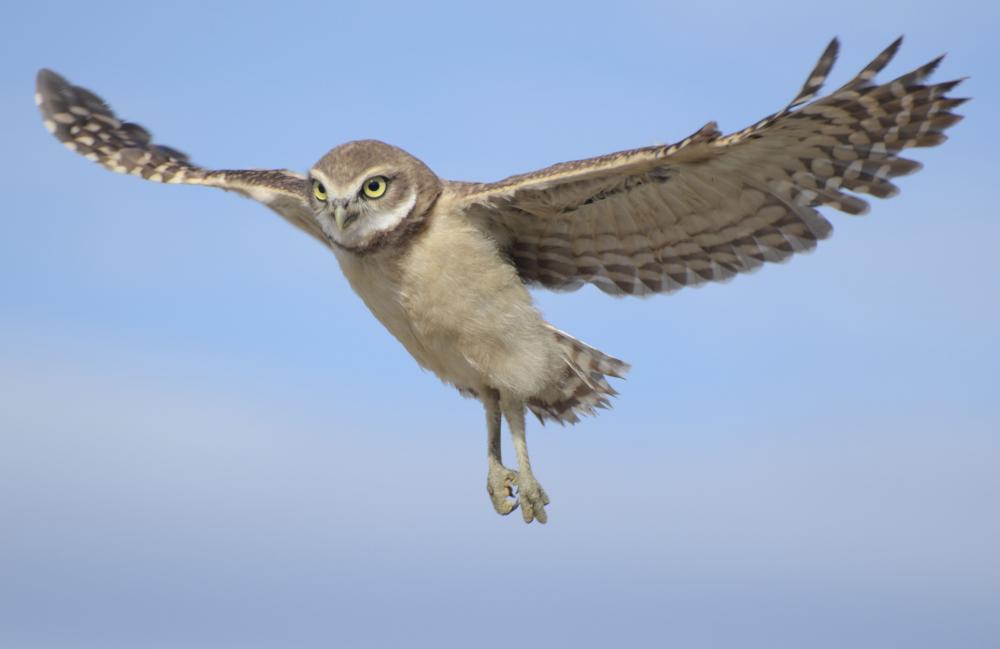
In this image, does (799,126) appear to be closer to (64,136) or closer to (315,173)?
(315,173)

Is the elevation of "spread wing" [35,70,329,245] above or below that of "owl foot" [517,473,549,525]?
above

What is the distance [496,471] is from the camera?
9.08 meters

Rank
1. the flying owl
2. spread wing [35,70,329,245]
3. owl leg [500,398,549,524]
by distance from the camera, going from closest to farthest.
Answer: the flying owl, owl leg [500,398,549,524], spread wing [35,70,329,245]

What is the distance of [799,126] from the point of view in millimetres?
7453

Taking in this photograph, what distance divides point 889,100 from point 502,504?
148 inches

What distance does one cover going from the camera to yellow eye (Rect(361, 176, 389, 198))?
27.4ft

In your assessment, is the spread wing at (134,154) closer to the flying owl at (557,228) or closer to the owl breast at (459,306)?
the flying owl at (557,228)

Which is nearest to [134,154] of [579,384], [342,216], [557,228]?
[342,216]

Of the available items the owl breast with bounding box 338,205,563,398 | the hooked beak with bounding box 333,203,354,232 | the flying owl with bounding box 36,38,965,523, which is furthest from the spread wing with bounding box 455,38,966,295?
the hooked beak with bounding box 333,203,354,232

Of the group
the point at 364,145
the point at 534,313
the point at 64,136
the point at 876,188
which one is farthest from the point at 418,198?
the point at 64,136

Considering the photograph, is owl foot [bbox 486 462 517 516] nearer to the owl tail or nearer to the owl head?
the owl tail

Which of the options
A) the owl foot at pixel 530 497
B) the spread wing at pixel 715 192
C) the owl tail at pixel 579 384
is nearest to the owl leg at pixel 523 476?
the owl foot at pixel 530 497

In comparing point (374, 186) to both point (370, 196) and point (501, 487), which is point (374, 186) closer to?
point (370, 196)

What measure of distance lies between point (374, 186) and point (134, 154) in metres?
3.27
